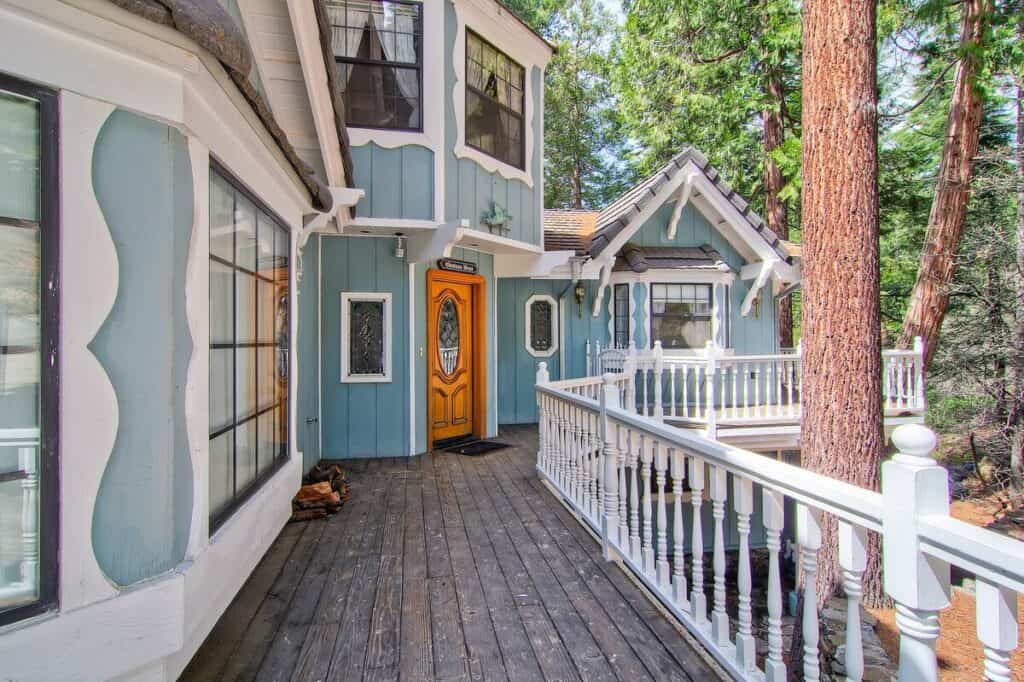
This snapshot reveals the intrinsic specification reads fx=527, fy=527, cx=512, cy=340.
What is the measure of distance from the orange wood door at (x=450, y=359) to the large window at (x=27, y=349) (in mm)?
4803

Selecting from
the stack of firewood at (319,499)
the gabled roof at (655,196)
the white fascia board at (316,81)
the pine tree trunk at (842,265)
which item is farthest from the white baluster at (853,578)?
the gabled roof at (655,196)

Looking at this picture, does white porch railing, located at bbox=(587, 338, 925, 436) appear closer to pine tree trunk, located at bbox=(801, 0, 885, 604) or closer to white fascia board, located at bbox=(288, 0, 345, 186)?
pine tree trunk, located at bbox=(801, 0, 885, 604)

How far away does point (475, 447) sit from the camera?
21.4 feet

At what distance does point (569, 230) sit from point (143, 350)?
8211 millimetres

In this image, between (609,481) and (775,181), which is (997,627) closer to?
(609,481)

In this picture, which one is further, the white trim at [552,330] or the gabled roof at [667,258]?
the gabled roof at [667,258]

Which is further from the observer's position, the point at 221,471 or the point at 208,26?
the point at 221,471

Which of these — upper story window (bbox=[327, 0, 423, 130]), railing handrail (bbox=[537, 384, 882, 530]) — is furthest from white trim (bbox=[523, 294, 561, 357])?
railing handrail (bbox=[537, 384, 882, 530])

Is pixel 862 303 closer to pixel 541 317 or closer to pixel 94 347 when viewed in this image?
pixel 94 347

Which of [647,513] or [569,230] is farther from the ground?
[569,230]

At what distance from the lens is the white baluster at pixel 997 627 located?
3.43 ft

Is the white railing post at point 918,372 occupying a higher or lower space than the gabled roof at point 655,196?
lower

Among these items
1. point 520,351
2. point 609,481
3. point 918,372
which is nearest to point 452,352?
point 520,351

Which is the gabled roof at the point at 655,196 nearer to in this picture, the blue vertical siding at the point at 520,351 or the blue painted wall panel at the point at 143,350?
the blue vertical siding at the point at 520,351
